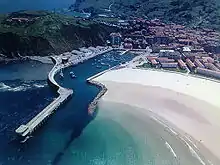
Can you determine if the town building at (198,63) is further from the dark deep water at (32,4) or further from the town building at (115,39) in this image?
the dark deep water at (32,4)

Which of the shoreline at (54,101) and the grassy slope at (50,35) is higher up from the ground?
the grassy slope at (50,35)

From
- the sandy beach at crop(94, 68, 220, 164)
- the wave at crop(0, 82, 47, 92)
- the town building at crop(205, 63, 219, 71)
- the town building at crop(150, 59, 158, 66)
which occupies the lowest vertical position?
the wave at crop(0, 82, 47, 92)

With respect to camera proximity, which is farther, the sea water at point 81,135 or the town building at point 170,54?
the town building at point 170,54

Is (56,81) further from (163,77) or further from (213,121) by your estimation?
(213,121)

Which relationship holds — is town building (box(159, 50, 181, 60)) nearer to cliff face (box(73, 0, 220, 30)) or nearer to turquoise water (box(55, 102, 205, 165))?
turquoise water (box(55, 102, 205, 165))

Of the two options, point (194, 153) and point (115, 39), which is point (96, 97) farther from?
point (115, 39)

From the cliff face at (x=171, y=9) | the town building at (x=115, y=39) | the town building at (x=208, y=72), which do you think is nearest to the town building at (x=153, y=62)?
the town building at (x=208, y=72)

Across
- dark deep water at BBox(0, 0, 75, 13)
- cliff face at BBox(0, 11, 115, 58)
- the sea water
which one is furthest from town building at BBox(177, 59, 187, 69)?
dark deep water at BBox(0, 0, 75, 13)
